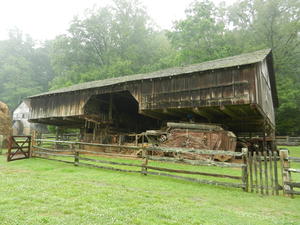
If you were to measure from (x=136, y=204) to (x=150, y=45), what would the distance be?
4376 cm

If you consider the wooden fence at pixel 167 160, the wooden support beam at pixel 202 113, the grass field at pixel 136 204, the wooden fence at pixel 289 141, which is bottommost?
the grass field at pixel 136 204

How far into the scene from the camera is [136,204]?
4.34 metres

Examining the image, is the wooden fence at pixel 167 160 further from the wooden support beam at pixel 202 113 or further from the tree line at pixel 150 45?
the tree line at pixel 150 45

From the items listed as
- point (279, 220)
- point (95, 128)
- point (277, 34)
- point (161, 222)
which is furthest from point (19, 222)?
point (277, 34)

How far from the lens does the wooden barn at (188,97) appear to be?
11.6 meters

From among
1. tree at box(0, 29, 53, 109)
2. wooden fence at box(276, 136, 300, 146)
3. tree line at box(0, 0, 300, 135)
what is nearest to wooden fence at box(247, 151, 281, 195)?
wooden fence at box(276, 136, 300, 146)

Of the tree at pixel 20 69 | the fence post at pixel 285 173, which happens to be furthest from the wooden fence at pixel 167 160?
the tree at pixel 20 69

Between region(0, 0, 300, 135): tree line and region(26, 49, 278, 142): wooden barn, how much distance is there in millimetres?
12069

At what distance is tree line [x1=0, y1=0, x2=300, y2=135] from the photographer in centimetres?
2898

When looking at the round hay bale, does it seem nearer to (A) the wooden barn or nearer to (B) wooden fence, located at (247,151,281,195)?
(A) the wooden barn

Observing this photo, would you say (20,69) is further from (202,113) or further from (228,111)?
(228,111)

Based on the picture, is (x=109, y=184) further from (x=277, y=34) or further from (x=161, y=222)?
(x=277, y=34)

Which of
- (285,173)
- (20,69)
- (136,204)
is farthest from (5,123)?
(20,69)

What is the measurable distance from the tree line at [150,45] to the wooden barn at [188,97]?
1207cm
